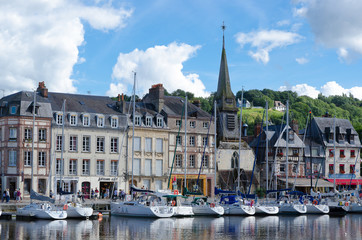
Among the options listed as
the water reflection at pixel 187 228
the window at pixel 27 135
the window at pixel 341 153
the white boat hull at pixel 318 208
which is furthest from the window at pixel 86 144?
the window at pixel 341 153

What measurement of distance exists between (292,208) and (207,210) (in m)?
8.76

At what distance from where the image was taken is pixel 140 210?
44719 millimetres

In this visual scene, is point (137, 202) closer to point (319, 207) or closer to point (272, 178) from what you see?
point (319, 207)

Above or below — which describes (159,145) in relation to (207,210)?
above

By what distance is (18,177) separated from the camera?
53.9m

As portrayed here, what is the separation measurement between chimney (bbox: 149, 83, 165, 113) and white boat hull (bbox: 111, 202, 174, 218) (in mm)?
20278

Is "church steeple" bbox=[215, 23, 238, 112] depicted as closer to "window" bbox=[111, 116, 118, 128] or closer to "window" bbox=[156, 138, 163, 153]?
"window" bbox=[156, 138, 163, 153]

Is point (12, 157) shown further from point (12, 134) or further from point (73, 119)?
point (73, 119)

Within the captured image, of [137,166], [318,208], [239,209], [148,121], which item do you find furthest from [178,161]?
[318,208]

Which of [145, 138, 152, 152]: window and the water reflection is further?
[145, 138, 152, 152]: window

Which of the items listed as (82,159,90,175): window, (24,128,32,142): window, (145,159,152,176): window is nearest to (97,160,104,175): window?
(82,159,90,175): window

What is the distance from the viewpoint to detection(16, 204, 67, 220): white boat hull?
41344 millimetres

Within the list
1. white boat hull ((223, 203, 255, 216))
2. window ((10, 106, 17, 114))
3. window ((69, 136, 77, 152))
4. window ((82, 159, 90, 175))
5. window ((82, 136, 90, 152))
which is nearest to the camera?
white boat hull ((223, 203, 255, 216))

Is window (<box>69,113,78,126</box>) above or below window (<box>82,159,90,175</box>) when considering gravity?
above
